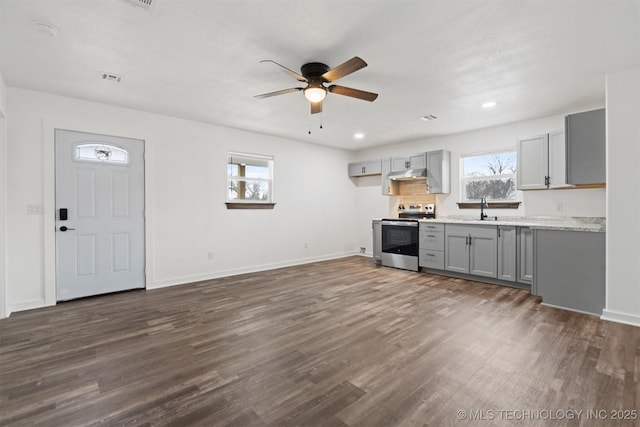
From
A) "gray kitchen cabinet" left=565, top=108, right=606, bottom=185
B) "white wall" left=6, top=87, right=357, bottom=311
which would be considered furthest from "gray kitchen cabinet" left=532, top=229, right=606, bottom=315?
"white wall" left=6, top=87, right=357, bottom=311

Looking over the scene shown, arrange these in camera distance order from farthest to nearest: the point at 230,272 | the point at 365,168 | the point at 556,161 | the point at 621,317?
the point at 365,168 < the point at 230,272 < the point at 556,161 < the point at 621,317

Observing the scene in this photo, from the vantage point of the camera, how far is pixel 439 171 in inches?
220

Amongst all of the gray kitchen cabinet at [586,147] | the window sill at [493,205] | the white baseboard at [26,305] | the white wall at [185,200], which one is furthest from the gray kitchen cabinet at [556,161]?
the white baseboard at [26,305]

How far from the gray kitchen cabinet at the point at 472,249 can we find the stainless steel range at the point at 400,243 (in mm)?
635

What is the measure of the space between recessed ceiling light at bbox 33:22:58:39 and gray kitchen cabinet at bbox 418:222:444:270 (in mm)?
5335

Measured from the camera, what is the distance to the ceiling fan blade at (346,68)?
238 cm

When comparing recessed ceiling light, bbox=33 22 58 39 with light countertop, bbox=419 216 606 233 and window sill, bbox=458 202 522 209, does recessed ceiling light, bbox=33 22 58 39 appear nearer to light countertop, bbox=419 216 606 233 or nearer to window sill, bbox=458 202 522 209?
light countertop, bbox=419 216 606 233

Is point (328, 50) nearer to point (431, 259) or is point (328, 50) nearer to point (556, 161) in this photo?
point (556, 161)

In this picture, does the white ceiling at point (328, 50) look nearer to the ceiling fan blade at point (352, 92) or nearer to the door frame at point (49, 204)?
the ceiling fan blade at point (352, 92)

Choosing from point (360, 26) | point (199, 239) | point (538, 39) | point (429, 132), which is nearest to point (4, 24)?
point (360, 26)

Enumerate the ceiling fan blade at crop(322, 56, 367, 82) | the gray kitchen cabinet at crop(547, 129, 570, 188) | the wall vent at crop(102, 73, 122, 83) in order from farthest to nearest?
the gray kitchen cabinet at crop(547, 129, 570, 188) < the wall vent at crop(102, 73, 122, 83) < the ceiling fan blade at crop(322, 56, 367, 82)

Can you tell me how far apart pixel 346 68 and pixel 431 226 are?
364cm

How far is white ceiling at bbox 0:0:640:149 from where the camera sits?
213 centimetres

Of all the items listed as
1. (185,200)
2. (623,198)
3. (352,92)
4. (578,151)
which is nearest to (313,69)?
(352,92)
